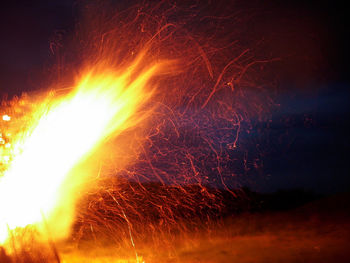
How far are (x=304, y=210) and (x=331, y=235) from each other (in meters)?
3.94

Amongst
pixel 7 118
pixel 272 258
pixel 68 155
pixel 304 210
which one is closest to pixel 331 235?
pixel 272 258

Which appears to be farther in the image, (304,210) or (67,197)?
(304,210)

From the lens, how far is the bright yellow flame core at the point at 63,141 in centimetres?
732

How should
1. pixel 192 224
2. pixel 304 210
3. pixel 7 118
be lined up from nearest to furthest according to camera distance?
pixel 7 118, pixel 192 224, pixel 304 210

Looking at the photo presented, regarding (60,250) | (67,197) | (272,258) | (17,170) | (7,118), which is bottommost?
(272,258)

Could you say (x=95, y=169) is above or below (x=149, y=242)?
above

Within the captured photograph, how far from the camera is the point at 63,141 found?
26.8 ft

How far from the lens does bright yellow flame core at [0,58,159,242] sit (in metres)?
7.32

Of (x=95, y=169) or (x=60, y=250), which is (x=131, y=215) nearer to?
(x=60, y=250)

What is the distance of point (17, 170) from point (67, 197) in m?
2.03

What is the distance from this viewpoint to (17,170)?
739 cm

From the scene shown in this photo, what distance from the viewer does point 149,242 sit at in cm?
985

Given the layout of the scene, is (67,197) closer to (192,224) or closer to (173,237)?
(173,237)

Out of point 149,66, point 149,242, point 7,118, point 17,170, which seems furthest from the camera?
point 149,242
